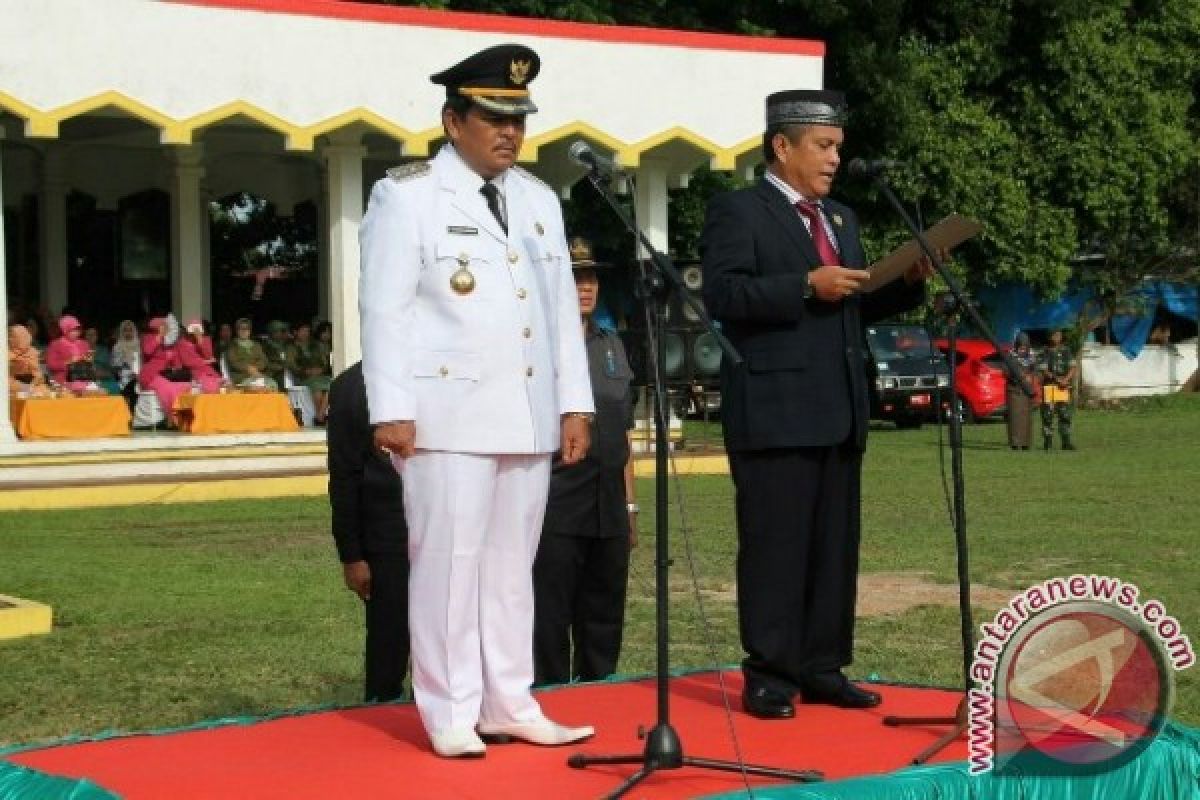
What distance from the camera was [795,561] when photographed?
693cm

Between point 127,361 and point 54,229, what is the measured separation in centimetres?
408

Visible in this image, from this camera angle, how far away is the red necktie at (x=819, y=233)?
7008mm

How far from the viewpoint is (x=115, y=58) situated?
22.4 m

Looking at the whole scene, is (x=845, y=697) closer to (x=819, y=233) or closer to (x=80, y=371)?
(x=819, y=233)

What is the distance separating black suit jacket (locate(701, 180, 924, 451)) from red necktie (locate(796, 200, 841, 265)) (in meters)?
0.04

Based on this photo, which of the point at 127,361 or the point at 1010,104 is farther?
the point at 1010,104

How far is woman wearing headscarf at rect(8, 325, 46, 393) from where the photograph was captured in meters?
22.8

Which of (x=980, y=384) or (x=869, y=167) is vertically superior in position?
(x=869, y=167)

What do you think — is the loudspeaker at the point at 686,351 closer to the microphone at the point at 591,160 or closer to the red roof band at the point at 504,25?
the red roof band at the point at 504,25

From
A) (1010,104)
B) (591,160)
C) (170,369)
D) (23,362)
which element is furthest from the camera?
(1010,104)

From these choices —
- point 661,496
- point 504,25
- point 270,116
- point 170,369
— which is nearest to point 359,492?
point 661,496

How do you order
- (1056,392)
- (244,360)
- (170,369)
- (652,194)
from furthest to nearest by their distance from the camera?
(1056,392)
(652,194)
(244,360)
(170,369)

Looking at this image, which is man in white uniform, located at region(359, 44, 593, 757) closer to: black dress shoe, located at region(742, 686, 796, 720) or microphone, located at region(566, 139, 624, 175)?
microphone, located at region(566, 139, 624, 175)

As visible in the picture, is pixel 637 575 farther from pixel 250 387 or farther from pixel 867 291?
pixel 250 387
